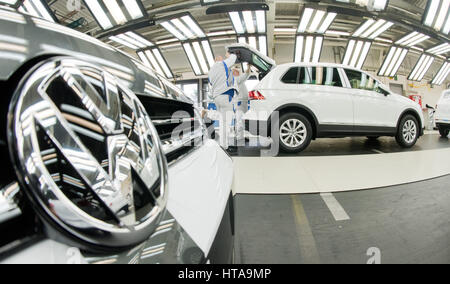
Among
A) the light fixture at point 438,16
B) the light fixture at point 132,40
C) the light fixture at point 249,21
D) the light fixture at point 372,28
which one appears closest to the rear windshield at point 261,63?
the light fixture at point 249,21

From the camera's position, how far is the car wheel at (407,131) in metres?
3.67

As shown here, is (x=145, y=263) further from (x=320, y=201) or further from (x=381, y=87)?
(x=381, y=87)

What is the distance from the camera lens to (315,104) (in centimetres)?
325

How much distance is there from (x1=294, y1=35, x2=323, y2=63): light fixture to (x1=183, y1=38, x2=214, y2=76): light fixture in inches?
127

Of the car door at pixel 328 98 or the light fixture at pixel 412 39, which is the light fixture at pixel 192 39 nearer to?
the car door at pixel 328 98

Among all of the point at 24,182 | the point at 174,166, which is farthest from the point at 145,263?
the point at 174,166

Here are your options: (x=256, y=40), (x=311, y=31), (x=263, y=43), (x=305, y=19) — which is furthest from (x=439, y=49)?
(x=256, y=40)

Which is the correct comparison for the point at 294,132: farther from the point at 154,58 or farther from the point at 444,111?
the point at 154,58

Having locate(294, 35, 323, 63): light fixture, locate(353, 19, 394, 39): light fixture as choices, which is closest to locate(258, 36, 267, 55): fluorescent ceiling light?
locate(294, 35, 323, 63): light fixture

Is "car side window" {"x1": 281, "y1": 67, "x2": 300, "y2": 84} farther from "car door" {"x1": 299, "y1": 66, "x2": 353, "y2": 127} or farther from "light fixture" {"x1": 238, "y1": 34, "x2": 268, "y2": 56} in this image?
"light fixture" {"x1": 238, "y1": 34, "x2": 268, "y2": 56}

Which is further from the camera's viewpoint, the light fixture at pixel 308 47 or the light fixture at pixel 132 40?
the light fixture at pixel 308 47

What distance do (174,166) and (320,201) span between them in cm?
128

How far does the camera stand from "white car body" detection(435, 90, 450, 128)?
17.2 ft

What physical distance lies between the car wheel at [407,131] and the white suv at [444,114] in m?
2.52
